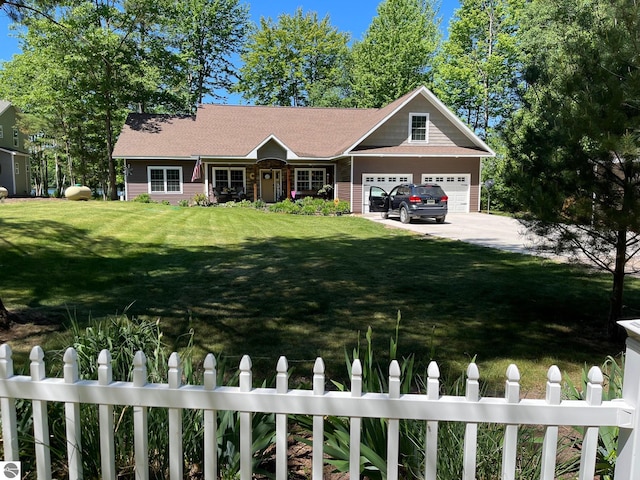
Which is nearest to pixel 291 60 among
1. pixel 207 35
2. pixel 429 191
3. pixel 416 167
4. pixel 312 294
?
pixel 207 35

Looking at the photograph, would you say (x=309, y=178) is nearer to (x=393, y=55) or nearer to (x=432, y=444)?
(x=393, y=55)

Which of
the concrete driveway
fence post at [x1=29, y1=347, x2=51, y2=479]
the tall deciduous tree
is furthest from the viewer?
the tall deciduous tree

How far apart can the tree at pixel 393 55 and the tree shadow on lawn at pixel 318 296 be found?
1160 inches

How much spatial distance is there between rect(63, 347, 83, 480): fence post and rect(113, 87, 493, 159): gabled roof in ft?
70.1

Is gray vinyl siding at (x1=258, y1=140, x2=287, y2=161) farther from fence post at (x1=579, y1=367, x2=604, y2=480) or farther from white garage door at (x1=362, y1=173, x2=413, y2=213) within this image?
fence post at (x1=579, y1=367, x2=604, y2=480)

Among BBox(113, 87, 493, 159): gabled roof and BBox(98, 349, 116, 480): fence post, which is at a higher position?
A: BBox(113, 87, 493, 159): gabled roof

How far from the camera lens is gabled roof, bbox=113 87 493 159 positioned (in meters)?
24.5

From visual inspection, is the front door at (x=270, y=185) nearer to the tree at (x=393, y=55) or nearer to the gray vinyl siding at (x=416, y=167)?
the gray vinyl siding at (x=416, y=167)

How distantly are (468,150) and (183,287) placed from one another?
20601 millimetres

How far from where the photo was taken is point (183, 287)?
7359 millimetres

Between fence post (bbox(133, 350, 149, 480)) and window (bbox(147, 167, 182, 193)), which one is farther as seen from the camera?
window (bbox(147, 167, 182, 193))

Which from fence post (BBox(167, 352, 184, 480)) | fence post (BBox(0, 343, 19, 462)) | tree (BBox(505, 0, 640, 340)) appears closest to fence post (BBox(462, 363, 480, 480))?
fence post (BBox(167, 352, 184, 480))

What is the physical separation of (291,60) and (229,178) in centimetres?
1897

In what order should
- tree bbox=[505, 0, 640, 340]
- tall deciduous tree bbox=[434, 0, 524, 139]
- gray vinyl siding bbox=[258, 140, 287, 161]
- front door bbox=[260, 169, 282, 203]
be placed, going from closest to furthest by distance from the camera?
tree bbox=[505, 0, 640, 340]
gray vinyl siding bbox=[258, 140, 287, 161]
front door bbox=[260, 169, 282, 203]
tall deciduous tree bbox=[434, 0, 524, 139]
